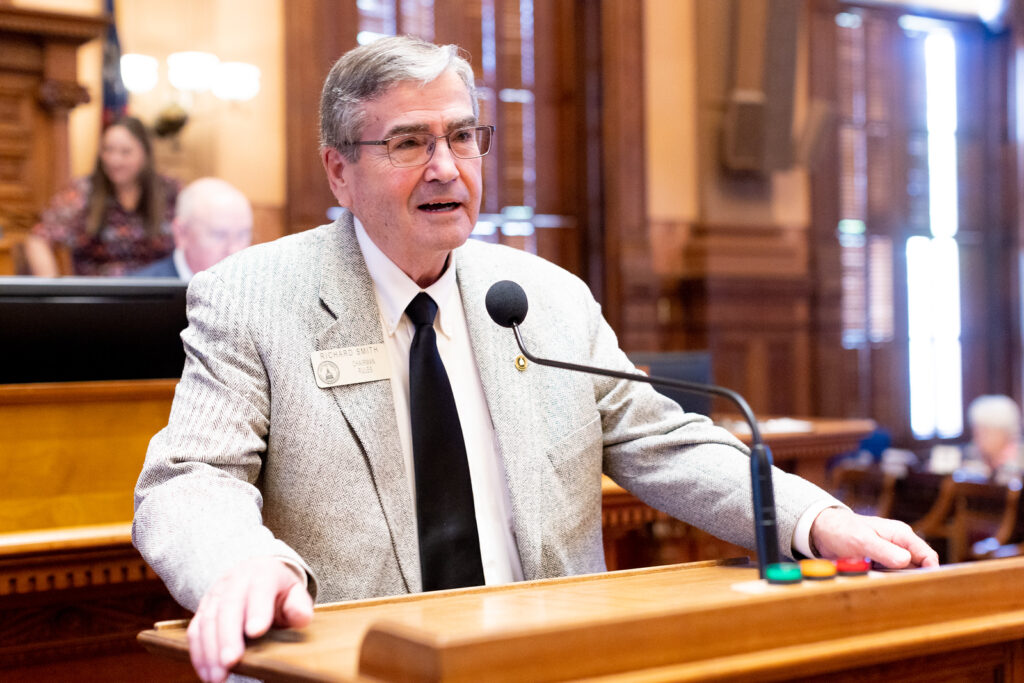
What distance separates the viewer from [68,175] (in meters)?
6.56

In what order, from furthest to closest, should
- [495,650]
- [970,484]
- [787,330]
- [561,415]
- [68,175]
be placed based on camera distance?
[787,330]
[68,175]
[970,484]
[561,415]
[495,650]

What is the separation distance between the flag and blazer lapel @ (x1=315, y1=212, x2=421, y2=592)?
16.9ft

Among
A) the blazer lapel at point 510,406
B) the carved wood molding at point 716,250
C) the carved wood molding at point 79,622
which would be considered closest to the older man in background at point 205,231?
the carved wood molding at point 79,622

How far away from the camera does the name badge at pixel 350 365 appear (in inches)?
74.2

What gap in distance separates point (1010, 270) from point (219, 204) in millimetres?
7307

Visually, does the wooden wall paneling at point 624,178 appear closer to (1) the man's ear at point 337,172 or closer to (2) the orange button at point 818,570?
(1) the man's ear at point 337,172

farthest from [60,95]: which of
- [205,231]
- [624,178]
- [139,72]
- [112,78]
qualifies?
[624,178]

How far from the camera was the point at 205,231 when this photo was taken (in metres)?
5.05

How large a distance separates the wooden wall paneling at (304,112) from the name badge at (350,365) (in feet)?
16.9

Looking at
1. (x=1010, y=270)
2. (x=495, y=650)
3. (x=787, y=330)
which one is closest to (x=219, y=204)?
(x=495, y=650)

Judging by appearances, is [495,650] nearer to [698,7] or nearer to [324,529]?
[324,529]

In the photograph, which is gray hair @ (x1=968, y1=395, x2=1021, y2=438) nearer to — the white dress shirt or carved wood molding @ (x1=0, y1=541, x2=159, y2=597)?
the white dress shirt


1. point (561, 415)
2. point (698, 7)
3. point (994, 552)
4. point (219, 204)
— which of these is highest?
point (698, 7)

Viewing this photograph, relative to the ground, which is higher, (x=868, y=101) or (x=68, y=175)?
(x=868, y=101)
